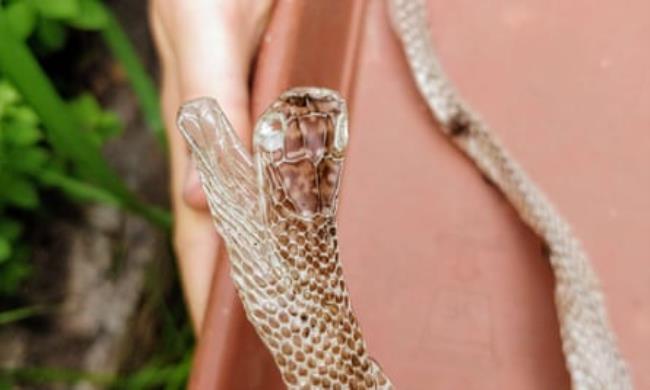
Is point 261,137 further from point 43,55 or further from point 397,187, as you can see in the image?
point 43,55

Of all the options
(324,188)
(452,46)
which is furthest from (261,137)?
(452,46)

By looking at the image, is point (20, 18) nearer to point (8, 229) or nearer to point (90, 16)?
point (90, 16)

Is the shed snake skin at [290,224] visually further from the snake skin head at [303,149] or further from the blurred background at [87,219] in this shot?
the blurred background at [87,219]

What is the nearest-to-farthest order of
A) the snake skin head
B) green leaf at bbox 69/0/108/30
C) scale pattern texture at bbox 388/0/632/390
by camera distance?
the snake skin head < scale pattern texture at bbox 388/0/632/390 < green leaf at bbox 69/0/108/30

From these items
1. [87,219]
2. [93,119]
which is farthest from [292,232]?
[87,219]

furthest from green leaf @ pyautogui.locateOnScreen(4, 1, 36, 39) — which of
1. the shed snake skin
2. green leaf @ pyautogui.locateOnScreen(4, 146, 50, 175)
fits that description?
the shed snake skin

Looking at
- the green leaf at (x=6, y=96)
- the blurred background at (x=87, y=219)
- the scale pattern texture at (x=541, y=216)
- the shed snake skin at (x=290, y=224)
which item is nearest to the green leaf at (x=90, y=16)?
the blurred background at (x=87, y=219)

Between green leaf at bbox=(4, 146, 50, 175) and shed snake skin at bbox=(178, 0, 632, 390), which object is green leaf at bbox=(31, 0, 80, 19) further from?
shed snake skin at bbox=(178, 0, 632, 390)
